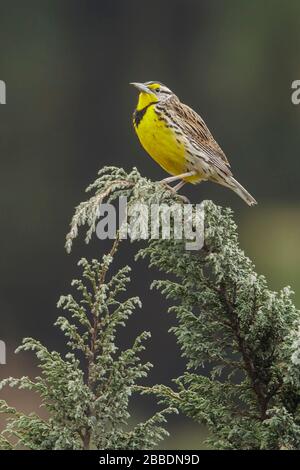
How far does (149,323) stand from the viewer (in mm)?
7855

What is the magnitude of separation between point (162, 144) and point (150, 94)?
21cm

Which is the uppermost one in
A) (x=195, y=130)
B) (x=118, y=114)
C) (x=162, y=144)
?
(x=118, y=114)

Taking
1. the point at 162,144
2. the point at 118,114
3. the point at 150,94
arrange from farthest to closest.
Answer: the point at 118,114 < the point at 150,94 < the point at 162,144

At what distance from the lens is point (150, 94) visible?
3139mm

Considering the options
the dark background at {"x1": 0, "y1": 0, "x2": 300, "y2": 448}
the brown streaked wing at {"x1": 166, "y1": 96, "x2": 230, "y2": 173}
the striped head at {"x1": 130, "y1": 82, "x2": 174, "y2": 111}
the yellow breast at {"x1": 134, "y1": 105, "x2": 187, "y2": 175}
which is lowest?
the yellow breast at {"x1": 134, "y1": 105, "x2": 187, "y2": 175}

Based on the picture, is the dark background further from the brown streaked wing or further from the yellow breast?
the yellow breast

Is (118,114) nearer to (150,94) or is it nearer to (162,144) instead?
(150,94)

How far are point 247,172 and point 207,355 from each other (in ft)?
21.1

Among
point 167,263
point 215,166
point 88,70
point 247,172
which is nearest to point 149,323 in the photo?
point 247,172

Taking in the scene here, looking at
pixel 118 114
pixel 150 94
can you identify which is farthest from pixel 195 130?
pixel 118 114

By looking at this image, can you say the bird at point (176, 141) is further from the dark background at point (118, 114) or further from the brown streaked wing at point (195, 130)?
the dark background at point (118, 114)

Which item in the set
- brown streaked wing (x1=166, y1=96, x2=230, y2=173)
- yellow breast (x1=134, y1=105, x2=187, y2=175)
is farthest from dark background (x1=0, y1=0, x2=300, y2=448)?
yellow breast (x1=134, y1=105, x2=187, y2=175)

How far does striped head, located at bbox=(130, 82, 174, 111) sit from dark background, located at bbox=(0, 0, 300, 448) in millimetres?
4245

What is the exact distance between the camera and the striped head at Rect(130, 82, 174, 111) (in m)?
3.12
